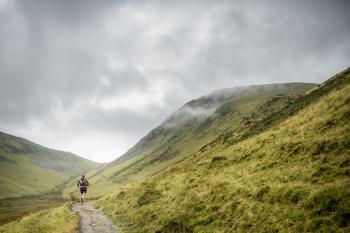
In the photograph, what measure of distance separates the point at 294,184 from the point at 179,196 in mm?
10471

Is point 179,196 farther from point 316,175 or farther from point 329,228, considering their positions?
point 329,228

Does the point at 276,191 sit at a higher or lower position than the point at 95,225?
higher

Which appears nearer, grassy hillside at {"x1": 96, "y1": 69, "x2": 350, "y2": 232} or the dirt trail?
grassy hillside at {"x1": 96, "y1": 69, "x2": 350, "y2": 232}

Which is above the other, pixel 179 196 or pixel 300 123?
pixel 300 123

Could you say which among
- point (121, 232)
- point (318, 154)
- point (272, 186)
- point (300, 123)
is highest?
point (300, 123)

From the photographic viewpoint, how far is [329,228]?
991 cm

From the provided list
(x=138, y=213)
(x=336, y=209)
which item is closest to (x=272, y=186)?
(x=336, y=209)

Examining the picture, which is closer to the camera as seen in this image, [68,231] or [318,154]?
[318,154]

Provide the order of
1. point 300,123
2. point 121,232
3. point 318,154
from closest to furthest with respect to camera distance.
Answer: point 318,154 → point 121,232 → point 300,123

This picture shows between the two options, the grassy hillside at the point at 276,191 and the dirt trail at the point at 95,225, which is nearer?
the grassy hillside at the point at 276,191

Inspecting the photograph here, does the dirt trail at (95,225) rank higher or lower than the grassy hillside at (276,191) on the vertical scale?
lower

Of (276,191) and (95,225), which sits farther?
(95,225)

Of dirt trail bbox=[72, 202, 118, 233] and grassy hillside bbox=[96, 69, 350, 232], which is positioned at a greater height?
grassy hillside bbox=[96, 69, 350, 232]

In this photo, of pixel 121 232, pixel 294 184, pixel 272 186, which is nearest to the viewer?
pixel 294 184
